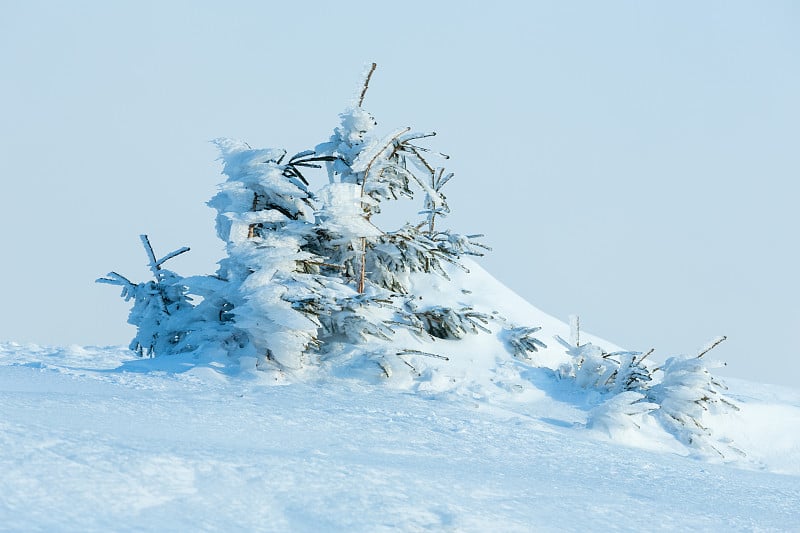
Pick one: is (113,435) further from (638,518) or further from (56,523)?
(638,518)

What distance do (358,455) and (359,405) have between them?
6.03 ft

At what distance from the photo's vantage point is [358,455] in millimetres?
4742

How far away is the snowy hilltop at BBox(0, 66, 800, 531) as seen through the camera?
11.9 ft

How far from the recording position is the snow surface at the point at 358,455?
3.46 m

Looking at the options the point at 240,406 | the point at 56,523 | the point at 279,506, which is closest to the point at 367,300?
the point at 240,406

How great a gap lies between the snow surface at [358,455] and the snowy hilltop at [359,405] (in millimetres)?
20

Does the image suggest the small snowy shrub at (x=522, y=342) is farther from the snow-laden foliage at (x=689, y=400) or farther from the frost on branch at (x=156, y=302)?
the frost on branch at (x=156, y=302)

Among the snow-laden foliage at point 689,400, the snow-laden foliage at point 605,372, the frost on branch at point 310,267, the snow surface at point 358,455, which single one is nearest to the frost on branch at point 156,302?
the frost on branch at point 310,267

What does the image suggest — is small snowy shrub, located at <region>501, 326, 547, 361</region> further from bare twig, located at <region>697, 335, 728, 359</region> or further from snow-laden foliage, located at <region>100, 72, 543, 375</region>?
bare twig, located at <region>697, 335, 728, 359</region>

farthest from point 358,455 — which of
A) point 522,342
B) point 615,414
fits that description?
point 522,342

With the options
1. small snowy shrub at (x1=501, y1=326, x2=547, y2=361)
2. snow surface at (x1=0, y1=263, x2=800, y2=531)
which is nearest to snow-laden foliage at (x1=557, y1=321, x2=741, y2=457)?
snow surface at (x1=0, y1=263, x2=800, y2=531)

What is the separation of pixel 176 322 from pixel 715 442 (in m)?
6.06

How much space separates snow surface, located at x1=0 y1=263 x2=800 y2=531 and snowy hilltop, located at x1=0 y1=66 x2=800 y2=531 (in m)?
0.02

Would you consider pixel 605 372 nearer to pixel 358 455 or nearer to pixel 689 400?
pixel 689 400
